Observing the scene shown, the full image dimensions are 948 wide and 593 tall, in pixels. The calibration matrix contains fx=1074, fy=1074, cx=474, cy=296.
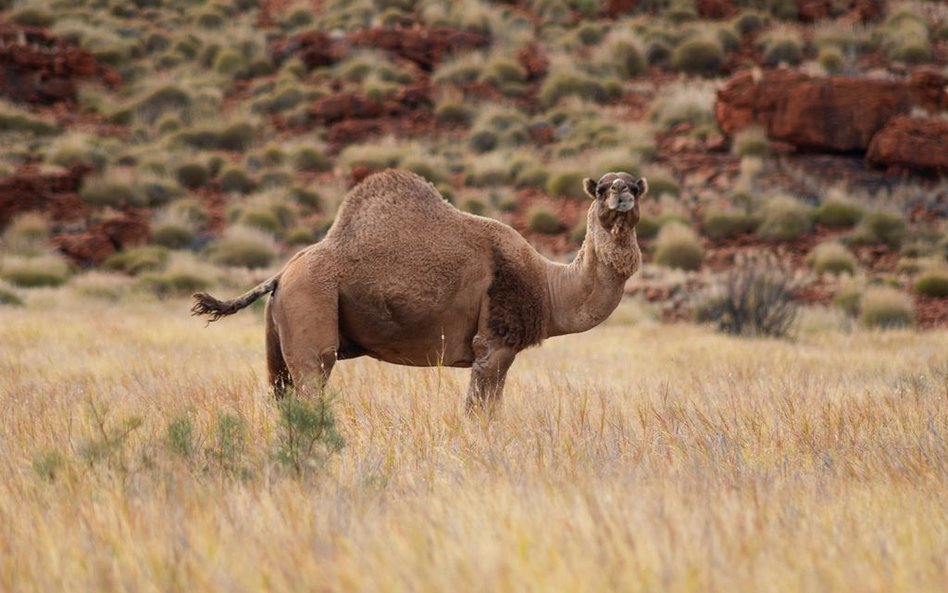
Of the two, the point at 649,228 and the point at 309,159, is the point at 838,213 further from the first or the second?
the point at 309,159

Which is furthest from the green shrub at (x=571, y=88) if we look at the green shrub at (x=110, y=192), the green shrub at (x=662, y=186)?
the green shrub at (x=110, y=192)

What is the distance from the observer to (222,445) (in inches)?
191

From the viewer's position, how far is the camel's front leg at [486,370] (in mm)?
6426

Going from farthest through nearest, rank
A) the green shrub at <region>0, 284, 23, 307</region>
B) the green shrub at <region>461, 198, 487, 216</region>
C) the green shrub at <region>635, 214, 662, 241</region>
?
the green shrub at <region>461, 198, 487, 216</region>, the green shrub at <region>635, 214, 662, 241</region>, the green shrub at <region>0, 284, 23, 307</region>

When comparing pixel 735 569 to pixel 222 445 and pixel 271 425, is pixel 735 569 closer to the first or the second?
pixel 222 445

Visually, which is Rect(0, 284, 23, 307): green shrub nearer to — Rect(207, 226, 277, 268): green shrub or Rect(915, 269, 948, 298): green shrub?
Rect(207, 226, 277, 268): green shrub

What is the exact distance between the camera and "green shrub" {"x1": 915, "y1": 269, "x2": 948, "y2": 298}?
20.2 metres

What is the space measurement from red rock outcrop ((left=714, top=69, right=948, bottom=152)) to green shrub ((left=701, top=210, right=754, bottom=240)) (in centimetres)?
370

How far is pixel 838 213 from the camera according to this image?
2444 cm

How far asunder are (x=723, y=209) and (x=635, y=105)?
31.5ft

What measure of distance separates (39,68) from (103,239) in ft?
46.2

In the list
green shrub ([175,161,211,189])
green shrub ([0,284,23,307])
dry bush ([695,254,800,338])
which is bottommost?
green shrub ([175,161,211,189])

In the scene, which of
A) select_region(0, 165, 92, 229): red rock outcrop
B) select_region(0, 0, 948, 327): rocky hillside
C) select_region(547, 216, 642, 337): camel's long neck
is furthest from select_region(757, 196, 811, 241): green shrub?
select_region(547, 216, 642, 337): camel's long neck

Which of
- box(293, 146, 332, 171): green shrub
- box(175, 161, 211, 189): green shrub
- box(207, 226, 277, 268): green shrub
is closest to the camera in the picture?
box(207, 226, 277, 268): green shrub
